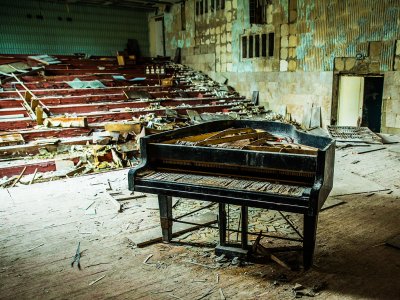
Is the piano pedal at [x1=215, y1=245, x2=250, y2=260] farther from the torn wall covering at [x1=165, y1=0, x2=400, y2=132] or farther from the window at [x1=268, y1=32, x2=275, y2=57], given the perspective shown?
the window at [x1=268, y1=32, x2=275, y2=57]

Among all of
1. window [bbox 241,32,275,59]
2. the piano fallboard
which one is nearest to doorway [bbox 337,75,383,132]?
window [bbox 241,32,275,59]

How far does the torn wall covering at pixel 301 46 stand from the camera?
9164 millimetres

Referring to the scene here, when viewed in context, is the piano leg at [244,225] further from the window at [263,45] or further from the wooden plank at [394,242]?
the window at [263,45]

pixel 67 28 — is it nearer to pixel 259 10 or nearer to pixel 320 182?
pixel 259 10

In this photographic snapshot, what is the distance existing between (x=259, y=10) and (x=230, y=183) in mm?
10538

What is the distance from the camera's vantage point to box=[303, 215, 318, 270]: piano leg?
9.63 ft

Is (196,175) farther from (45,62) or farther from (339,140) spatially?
(45,62)

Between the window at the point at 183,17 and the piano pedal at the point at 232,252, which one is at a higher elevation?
the window at the point at 183,17

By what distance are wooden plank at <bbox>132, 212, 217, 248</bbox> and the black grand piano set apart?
0.18 meters

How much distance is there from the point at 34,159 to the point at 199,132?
4.46 meters

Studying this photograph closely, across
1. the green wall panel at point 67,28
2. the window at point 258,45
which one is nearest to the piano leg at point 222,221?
the window at point 258,45

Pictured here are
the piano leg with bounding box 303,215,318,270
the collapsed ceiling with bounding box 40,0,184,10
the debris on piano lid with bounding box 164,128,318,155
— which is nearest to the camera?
the piano leg with bounding box 303,215,318,270

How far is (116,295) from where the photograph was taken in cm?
290

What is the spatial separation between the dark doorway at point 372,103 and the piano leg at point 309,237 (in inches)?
312
